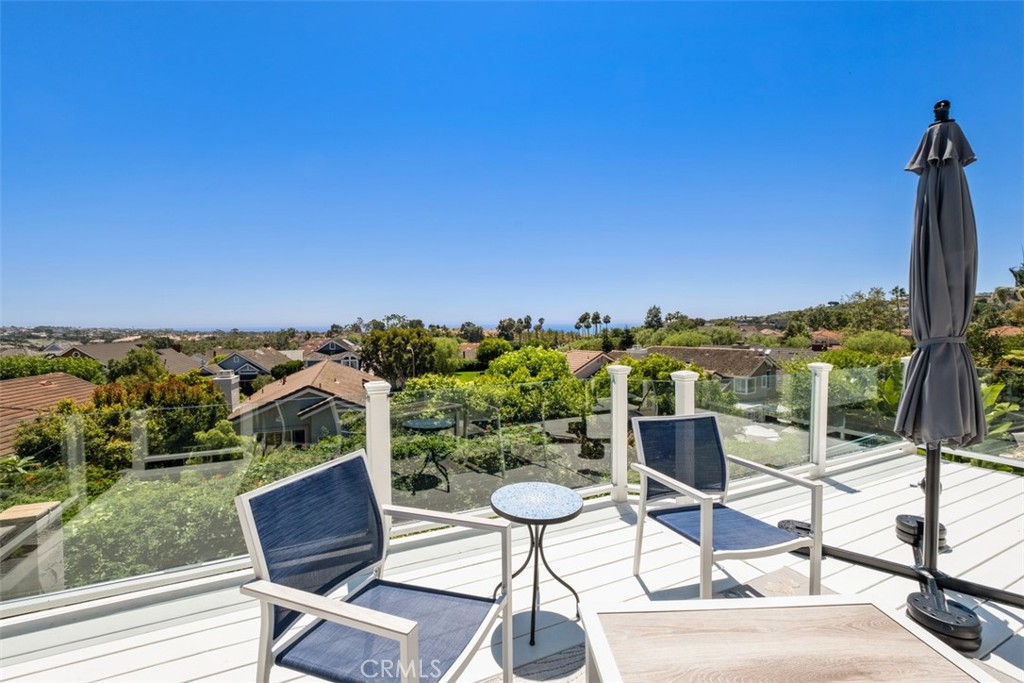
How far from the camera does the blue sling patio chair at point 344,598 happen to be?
133cm

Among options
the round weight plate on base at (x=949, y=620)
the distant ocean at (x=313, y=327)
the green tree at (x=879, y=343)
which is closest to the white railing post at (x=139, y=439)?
the round weight plate on base at (x=949, y=620)

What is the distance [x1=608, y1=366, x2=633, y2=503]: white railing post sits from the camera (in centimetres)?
381

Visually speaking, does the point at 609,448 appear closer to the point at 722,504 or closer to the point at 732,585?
the point at 722,504

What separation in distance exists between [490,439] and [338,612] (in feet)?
7.73

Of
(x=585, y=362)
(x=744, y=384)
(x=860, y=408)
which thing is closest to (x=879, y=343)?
(x=585, y=362)

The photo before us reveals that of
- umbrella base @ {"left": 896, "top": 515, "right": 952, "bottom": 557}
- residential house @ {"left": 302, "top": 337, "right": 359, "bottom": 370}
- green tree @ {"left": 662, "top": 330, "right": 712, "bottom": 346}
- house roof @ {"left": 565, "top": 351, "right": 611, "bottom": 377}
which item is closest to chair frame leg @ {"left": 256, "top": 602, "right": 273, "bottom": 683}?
umbrella base @ {"left": 896, "top": 515, "right": 952, "bottom": 557}

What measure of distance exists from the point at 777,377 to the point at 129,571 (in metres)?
5.35

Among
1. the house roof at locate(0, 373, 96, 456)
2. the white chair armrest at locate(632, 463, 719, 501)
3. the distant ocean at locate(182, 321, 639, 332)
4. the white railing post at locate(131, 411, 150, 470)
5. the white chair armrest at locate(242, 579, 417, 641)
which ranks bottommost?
the white chair armrest at locate(632, 463, 719, 501)

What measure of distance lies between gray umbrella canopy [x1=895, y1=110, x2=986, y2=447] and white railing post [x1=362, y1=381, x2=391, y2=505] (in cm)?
297

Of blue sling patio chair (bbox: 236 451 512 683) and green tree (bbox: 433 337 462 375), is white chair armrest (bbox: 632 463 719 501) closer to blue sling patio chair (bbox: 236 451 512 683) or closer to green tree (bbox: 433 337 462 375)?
blue sling patio chair (bbox: 236 451 512 683)

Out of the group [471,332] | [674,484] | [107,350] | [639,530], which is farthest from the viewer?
[471,332]

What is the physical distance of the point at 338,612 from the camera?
4.14 ft

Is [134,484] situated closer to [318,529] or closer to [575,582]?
[318,529]

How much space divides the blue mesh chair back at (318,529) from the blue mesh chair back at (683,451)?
1.65 meters
